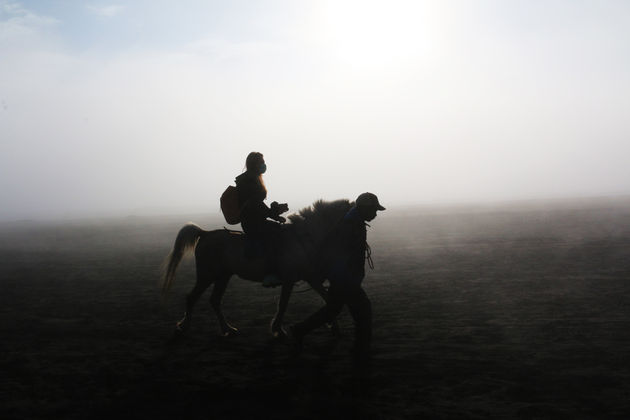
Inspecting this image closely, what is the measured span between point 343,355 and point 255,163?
277 centimetres

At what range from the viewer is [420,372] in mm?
5812

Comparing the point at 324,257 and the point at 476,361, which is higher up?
the point at 324,257

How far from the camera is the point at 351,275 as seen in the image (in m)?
6.31

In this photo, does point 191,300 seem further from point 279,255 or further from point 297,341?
point 297,341

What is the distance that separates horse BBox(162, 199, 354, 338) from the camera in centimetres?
713

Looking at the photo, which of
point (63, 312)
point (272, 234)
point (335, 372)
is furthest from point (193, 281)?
point (335, 372)

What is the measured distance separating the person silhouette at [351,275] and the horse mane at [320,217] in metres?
0.41

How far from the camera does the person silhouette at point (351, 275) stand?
6230 millimetres

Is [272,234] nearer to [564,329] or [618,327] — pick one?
[564,329]

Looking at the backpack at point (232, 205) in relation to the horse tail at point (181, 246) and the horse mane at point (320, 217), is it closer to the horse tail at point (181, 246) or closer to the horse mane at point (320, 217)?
the horse mane at point (320, 217)

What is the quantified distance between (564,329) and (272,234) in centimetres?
428

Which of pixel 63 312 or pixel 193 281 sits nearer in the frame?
pixel 63 312

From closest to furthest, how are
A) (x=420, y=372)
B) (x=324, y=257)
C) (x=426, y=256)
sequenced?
1. (x=420, y=372)
2. (x=324, y=257)
3. (x=426, y=256)

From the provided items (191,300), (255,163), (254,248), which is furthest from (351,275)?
(191,300)
